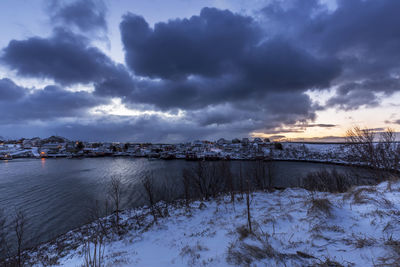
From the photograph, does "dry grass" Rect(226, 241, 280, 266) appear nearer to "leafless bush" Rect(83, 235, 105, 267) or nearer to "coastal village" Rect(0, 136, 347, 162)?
"leafless bush" Rect(83, 235, 105, 267)

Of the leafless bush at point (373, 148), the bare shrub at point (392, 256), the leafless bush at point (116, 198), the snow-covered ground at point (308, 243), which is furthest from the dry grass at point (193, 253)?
the leafless bush at point (373, 148)

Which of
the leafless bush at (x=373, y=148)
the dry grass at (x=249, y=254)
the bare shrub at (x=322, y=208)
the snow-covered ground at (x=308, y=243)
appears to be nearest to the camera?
the snow-covered ground at (x=308, y=243)

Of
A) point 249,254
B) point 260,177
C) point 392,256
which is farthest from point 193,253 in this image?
point 260,177

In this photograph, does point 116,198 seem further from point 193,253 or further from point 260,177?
point 260,177

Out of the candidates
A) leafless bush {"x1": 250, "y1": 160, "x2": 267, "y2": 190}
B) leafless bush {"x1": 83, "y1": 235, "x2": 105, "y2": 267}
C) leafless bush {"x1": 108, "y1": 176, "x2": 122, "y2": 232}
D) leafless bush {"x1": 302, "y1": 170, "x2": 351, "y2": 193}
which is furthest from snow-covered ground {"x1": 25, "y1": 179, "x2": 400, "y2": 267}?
leafless bush {"x1": 250, "y1": 160, "x2": 267, "y2": 190}

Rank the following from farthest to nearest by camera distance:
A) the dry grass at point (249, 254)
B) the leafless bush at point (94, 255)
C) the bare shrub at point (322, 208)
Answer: the bare shrub at point (322, 208) < the dry grass at point (249, 254) < the leafless bush at point (94, 255)

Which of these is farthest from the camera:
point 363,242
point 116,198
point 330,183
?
point 330,183

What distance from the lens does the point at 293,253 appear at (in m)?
4.80

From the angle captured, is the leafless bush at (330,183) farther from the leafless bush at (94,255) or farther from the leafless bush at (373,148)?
the leafless bush at (94,255)

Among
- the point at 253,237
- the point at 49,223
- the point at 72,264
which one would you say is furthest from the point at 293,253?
the point at 49,223

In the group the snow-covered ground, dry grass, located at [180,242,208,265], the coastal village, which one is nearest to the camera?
the snow-covered ground

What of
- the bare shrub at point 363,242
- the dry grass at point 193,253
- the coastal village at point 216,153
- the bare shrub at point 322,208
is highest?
the bare shrub at point 363,242

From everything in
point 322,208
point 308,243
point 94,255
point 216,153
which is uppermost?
point 94,255

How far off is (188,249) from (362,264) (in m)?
6.26
